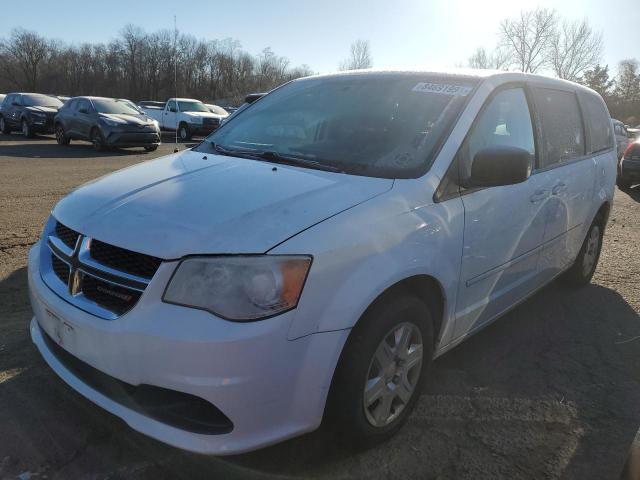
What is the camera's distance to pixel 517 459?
8.32 ft

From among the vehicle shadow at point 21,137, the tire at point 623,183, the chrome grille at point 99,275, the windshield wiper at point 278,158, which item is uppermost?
the windshield wiper at point 278,158

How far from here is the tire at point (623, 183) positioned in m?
12.7

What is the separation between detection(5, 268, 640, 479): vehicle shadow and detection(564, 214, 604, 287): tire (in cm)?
101

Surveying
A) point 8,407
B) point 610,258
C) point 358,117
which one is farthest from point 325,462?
point 610,258

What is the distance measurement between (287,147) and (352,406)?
5.16 ft

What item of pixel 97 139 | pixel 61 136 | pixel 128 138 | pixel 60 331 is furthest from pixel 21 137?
pixel 60 331

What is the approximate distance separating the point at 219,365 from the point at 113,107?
16.4 m

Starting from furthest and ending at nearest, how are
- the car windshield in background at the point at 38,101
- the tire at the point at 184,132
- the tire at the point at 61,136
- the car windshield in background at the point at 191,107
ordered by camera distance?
the car windshield in background at the point at 191,107 < the tire at the point at 184,132 < the car windshield in background at the point at 38,101 < the tire at the point at 61,136

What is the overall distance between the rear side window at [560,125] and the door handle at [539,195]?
0.23 meters

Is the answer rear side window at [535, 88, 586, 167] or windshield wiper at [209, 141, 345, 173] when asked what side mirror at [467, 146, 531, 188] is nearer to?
windshield wiper at [209, 141, 345, 173]

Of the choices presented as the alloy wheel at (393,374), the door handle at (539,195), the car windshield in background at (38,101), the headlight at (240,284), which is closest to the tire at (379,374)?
the alloy wheel at (393,374)

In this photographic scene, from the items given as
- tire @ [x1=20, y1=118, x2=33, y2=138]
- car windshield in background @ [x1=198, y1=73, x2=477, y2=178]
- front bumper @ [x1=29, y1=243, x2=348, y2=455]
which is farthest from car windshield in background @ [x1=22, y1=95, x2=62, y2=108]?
front bumper @ [x1=29, y1=243, x2=348, y2=455]

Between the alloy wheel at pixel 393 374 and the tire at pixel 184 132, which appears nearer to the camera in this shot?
the alloy wheel at pixel 393 374

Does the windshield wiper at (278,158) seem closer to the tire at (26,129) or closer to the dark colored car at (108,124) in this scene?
the dark colored car at (108,124)
